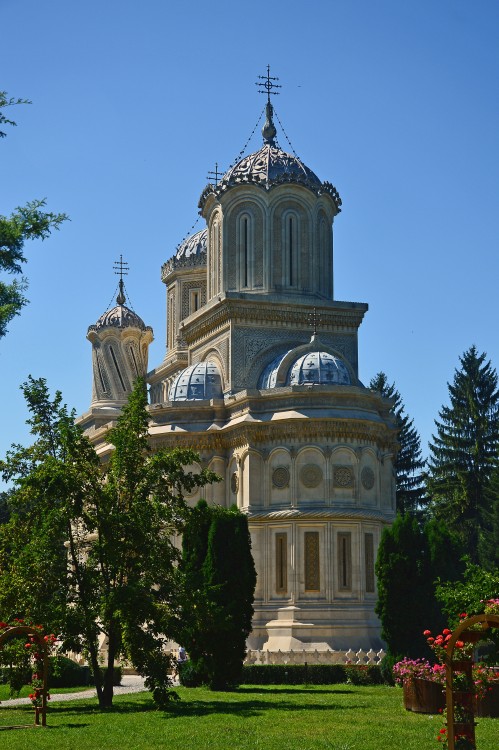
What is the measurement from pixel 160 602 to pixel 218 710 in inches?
91.3

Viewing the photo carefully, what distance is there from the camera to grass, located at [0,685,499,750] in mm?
17375

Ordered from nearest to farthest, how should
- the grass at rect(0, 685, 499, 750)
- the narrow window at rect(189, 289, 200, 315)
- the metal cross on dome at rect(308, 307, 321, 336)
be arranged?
1. the grass at rect(0, 685, 499, 750)
2. the metal cross on dome at rect(308, 307, 321, 336)
3. the narrow window at rect(189, 289, 200, 315)

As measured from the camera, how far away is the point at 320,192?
4500cm

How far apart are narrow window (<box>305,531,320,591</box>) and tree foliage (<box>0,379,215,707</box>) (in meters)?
13.9

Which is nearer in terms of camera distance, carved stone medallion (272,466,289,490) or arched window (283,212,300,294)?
carved stone medallion (272,466,289,490)

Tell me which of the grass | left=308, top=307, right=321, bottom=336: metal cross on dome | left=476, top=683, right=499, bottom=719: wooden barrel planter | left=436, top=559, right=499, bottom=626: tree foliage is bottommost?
the grass

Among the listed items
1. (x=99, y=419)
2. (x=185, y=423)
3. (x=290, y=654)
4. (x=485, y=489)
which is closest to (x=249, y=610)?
(x=290, y=654)

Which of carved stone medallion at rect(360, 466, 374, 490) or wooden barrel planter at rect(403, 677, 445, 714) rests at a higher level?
carved stone medallion at rect(360, 466, 374, 490)

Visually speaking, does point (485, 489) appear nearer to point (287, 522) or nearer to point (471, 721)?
point (287, 522)

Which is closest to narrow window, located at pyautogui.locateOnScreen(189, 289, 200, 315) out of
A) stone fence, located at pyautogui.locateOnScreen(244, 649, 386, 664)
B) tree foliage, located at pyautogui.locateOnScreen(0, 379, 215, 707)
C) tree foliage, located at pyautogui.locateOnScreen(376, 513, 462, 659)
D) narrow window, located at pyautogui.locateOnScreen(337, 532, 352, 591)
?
→ narrow window, located at pyautogui.locateOnScreen(337, 532, 352, 591)

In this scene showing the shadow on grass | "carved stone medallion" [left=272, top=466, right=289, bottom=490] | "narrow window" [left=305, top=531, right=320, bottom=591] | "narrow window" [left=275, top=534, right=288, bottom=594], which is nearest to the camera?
the shadow on grass

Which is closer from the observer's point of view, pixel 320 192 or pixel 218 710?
pixel 218 710

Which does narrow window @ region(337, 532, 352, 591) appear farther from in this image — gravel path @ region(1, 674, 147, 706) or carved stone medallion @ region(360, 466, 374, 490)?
gravel path @ region(1, 674, 147, 706)

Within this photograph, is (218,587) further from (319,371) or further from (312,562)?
(319,371)
